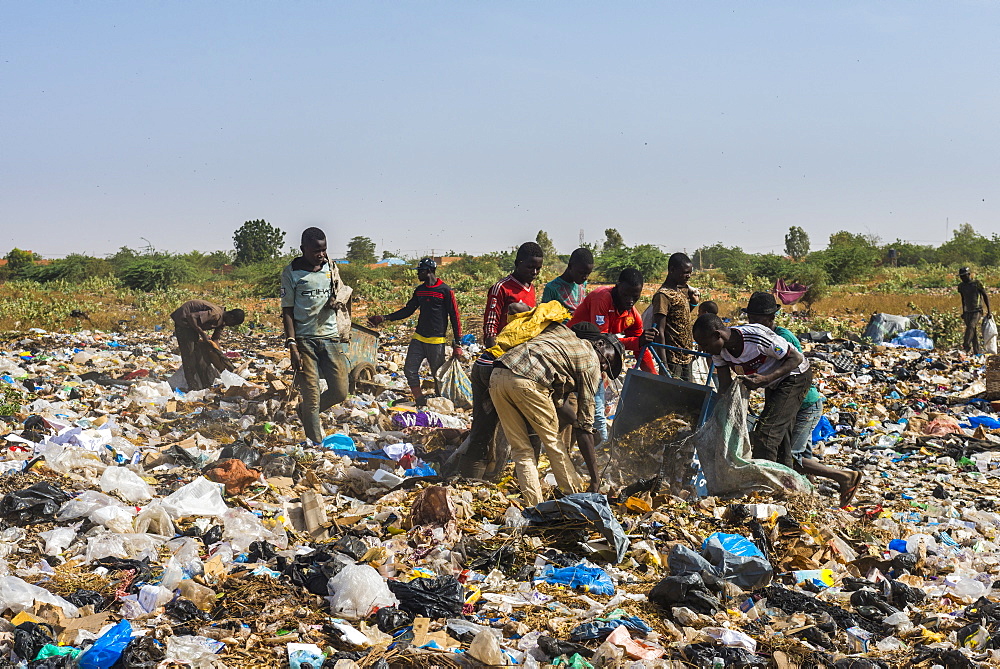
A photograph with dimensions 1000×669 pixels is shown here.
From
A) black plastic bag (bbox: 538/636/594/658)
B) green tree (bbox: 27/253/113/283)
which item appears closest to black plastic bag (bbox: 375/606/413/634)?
black plastic bag (bbox: 538/636/594/658)

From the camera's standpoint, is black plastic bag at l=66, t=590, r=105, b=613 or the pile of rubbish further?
black plastic bag at l=66, t=590, r=105, b=613

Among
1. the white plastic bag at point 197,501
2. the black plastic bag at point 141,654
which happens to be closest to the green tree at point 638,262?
the white plastic bag at point 197,501

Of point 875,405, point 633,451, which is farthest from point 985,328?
point 633,451

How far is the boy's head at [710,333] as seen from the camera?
481 centimetres

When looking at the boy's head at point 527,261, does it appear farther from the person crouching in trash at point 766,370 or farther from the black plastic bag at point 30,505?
the black plastic bag at point 30,505

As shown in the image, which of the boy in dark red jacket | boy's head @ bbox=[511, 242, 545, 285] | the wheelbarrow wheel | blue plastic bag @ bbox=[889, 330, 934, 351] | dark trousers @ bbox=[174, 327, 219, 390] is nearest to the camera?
boy's head @ bbox=[511, 242, 545, 285]

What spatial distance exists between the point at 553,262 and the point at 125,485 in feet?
110

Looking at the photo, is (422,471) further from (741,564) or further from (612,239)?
(612,239)

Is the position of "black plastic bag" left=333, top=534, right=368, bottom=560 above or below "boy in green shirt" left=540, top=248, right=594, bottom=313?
below

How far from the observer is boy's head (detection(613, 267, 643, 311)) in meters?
5.70

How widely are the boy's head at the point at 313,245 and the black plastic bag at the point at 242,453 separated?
1445 millimetres

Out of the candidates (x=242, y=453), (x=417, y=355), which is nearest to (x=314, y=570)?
(x=242, y=453)

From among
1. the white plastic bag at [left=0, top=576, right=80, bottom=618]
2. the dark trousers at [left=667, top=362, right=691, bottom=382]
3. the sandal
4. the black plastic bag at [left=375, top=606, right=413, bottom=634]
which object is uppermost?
the dark trousers at [left=667, top=362, right=691, bottom=382]

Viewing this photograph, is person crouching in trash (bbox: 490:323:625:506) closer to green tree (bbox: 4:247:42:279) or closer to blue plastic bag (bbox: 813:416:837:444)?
blue plastic bag (bbox: 813:416:837:444)
